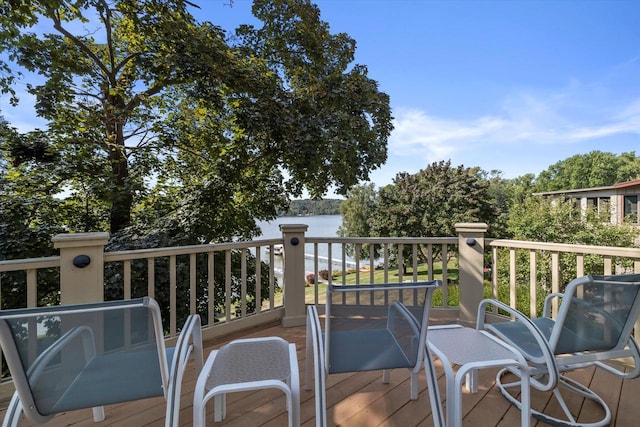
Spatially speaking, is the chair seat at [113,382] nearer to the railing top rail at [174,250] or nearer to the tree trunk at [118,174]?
the railing top rail at [174,250]

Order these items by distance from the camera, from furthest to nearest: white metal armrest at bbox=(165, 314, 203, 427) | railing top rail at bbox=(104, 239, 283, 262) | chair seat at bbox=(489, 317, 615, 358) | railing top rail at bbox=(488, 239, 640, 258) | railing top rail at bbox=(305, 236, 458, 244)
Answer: railing top rail at bbox=(305, 236, 458, 244) < railing top rail at bbox=(104, 239, 283, 262) < railing top rail at bbox=(488, 239, 640, 258) < chair seat at bbox=(489, 317, 615, 358) < white metal armrest at bbox=(165, 314, 203, 427)

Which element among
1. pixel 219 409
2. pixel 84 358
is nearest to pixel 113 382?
pixel 84 358

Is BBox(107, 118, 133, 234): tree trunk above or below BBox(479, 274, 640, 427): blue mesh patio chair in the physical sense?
above

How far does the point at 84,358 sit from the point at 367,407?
5.08 ft

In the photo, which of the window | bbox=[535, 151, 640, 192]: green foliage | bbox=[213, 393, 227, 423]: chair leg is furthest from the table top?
bbox=[535, 151, 640, 192]: green foliage

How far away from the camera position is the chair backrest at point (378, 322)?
1408 mm

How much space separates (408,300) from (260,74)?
483 centimetres

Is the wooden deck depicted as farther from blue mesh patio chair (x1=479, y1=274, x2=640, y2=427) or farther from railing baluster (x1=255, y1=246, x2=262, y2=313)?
railing baluster (x1=255, y1=246, x2=262, y2=313)

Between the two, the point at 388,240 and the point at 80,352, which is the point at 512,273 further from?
the point at 80,352

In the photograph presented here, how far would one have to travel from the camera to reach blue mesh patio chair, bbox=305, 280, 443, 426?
4.56 ft

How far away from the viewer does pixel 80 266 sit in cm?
203

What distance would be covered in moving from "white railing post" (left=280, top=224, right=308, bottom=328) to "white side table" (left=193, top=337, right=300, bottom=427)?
1465 mm

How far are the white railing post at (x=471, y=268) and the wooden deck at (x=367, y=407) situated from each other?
0.99 metres

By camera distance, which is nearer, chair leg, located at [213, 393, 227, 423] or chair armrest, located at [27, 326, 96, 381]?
chair armrest, located at [27, 326, 96, 381]
